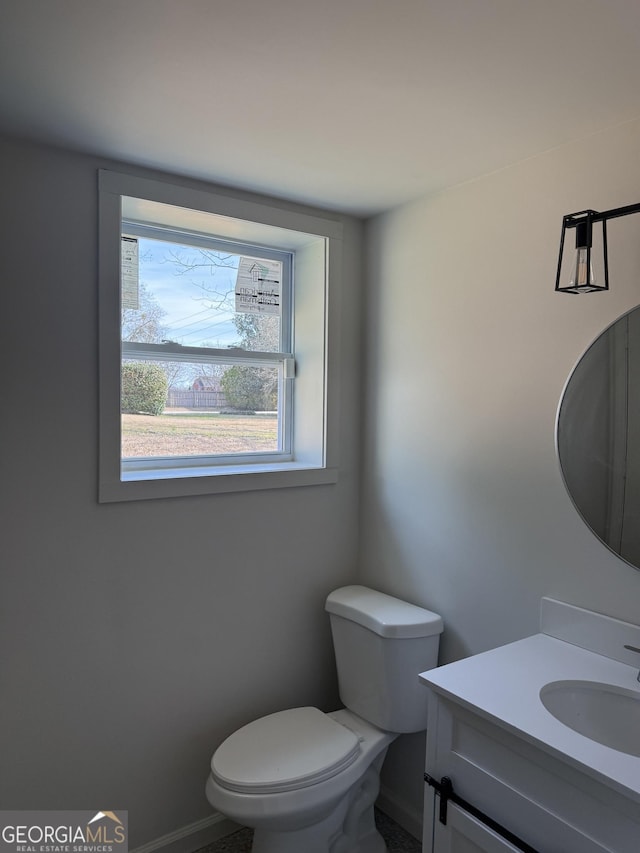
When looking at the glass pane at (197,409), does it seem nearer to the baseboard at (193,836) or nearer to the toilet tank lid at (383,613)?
the toilet tank lid at (383,613)

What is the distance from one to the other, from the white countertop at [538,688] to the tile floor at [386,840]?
0.98m

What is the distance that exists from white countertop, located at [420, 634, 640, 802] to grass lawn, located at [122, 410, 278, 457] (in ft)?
3.95

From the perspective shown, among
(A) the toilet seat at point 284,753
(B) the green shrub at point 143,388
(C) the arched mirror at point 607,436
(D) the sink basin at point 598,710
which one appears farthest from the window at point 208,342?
(D) the sink basin at point 598,710

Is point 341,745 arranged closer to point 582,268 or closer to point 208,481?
point 208,481

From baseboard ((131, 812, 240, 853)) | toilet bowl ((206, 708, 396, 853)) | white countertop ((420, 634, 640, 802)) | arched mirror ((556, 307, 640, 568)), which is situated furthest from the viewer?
baseboard ((131, 812, 240, 853))

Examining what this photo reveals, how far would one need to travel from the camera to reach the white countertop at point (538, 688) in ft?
3.70

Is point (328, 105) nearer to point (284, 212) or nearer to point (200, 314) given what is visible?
point (284, 212)

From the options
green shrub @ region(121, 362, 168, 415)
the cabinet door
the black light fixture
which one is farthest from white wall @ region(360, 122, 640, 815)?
green shrub @ region(121, 362, 168, 415)

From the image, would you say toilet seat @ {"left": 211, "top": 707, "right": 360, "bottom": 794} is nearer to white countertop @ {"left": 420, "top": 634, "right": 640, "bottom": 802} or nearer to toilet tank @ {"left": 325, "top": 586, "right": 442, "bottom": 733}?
toilet tank @ {"left": 325, "top": 586, "right": 442, "bottom": 733}

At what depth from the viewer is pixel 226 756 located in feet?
5.95

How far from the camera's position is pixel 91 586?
185cm

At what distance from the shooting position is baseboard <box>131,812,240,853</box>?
1.99 meters

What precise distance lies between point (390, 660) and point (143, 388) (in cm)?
129

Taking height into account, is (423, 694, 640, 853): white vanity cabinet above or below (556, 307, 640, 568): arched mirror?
below
